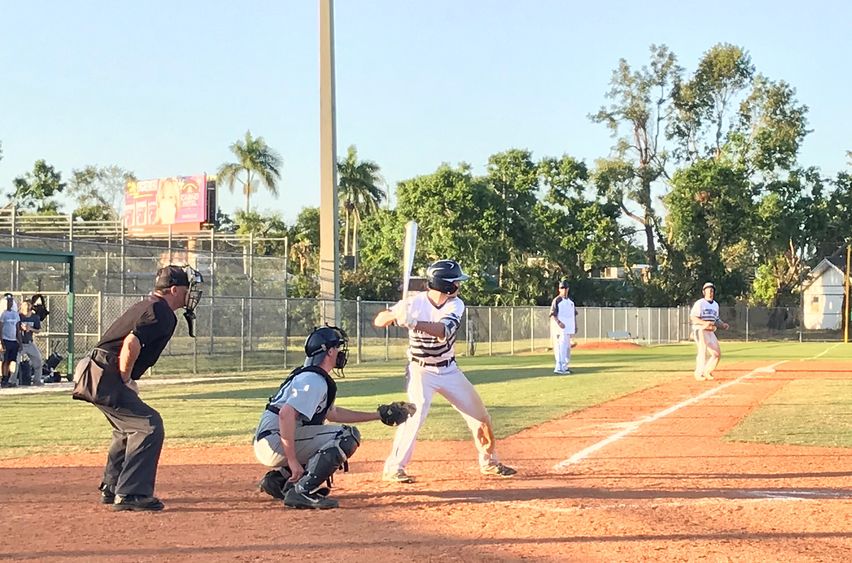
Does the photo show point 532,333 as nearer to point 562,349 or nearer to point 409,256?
point 562,349

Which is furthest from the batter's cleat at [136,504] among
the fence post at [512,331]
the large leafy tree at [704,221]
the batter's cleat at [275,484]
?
the large leafy tree at [704,221]

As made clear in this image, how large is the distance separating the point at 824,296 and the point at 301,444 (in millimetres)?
90410

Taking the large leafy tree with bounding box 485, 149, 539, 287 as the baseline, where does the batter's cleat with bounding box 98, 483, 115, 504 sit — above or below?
below

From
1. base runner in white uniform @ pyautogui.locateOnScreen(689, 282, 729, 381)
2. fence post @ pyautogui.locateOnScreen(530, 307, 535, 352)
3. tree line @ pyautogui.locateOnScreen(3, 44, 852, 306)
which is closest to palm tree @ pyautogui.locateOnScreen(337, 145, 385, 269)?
tree line @ pyautogui.locateOnScreen(3, 44, 852, 306)

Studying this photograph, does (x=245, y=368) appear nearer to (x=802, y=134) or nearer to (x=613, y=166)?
(x=613, y=166)

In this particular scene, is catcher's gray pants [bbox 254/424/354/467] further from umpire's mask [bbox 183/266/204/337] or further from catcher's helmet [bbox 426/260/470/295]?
catcher's helmet [bbox 426/260/470/295]

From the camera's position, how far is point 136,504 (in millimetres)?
7457

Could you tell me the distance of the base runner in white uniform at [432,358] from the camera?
845cm

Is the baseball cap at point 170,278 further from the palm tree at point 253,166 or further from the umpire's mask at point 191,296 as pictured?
the palm tree at point 253,166

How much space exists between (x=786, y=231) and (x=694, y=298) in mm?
6862

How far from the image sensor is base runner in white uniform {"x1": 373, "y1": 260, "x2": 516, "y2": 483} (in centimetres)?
845

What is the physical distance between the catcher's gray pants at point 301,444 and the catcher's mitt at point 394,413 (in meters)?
0.35

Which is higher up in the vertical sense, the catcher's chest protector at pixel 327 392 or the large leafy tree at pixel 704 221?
the large leafy tree at pixel 704 221

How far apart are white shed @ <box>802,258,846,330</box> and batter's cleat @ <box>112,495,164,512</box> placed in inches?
3263
